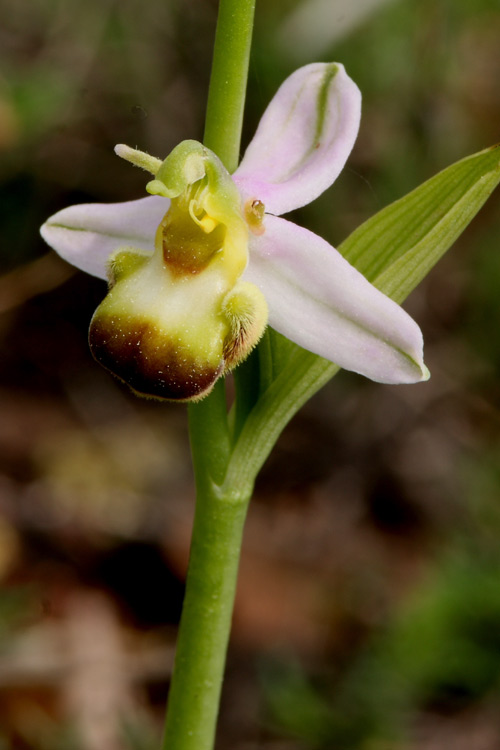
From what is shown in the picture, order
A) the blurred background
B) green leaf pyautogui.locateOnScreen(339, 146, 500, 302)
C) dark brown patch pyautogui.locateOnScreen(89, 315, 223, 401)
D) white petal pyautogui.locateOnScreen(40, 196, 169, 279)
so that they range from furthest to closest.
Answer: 1. the blurred background
2. white petal pyautogui.locateOnScreen(40, 196, 169, 279)
3. green leaf pyautogui.locateOnScreen(339, 146, 500, 302)
4. dark brown patch pyautogui.locateOnScreen(89, 315, 223, 401)

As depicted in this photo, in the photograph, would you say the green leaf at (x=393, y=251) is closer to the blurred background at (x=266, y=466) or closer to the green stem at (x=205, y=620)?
the green stem at (x=205, y=620)

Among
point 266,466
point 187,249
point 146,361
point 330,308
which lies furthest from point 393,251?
point 266,466

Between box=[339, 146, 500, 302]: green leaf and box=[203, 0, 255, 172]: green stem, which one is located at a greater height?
box=[203, 0, 255, 172]: green stem

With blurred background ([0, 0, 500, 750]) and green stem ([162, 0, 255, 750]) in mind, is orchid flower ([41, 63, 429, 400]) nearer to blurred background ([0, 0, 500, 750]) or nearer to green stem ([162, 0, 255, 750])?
green stem ([162, 0, 255, 750])

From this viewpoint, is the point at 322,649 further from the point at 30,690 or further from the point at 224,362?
the point at 224,362

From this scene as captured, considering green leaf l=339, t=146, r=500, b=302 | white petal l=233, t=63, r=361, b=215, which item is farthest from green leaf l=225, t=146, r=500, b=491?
white petal l=233, t=63, r=361, b=215

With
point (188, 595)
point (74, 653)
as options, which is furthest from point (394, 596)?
point (188, 595)

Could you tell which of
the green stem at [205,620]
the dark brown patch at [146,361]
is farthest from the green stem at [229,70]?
the green stem at [205,620]
